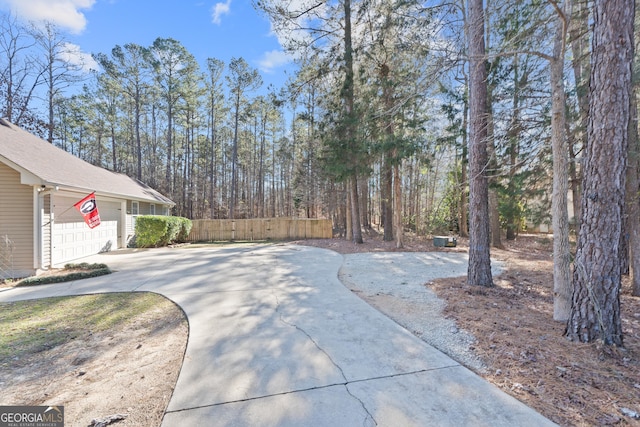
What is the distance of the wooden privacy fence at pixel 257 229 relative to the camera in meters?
15.9

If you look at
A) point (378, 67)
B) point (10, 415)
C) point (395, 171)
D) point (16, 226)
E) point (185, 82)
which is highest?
point (185, 82)

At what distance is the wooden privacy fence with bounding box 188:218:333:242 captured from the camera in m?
15.9

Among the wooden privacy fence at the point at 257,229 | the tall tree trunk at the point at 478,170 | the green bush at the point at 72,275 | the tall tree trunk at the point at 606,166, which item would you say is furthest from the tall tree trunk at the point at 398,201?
the green bush at the point at 72,275

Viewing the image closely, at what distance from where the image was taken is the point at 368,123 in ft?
31.5

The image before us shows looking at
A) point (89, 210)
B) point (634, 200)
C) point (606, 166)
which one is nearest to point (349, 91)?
point (634, 200)

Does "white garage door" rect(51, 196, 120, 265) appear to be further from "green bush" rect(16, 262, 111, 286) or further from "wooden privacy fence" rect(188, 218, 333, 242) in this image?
"wooden privacy fence" rect(188, 218, 333, 242)

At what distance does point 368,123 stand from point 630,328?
323 inches

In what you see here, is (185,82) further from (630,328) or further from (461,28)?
(630,328)

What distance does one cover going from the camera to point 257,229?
16.2 metres

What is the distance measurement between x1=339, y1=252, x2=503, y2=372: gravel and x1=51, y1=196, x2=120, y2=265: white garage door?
26.9ft

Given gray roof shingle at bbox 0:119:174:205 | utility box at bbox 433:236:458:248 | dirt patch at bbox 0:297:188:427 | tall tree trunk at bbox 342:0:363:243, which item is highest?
tall tree trunk at bbox 342:0:363:243

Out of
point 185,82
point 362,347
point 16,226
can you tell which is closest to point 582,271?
point 362,347

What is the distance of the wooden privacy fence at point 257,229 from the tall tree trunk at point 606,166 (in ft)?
43.5

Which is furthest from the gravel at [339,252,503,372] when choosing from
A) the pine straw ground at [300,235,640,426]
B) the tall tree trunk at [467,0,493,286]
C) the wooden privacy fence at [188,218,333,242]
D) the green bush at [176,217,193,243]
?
the green bush at [176,217,193,243]
